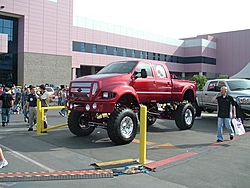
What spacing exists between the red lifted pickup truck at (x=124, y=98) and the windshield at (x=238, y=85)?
217 cm

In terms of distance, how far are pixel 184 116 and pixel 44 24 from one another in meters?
34.2

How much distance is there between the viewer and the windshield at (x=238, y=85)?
41.5 feet

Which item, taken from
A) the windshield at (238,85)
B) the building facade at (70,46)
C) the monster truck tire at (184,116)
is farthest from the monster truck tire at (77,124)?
the building facade at (70,46)

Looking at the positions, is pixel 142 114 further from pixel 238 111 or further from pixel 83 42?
pixel 83 42

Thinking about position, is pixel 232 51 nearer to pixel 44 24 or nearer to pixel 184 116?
pixel 44 24

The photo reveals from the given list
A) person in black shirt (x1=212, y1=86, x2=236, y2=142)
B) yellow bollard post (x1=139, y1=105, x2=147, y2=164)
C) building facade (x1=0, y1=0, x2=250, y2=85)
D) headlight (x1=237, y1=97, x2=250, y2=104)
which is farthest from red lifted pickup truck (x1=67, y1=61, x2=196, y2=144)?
building facade (x1=0, y1=0, x2=250, y2=85)

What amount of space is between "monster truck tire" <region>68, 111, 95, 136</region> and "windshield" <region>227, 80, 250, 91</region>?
22.9 feet

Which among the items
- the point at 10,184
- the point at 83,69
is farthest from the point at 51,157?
the point at 83,69

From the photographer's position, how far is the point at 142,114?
6.50m

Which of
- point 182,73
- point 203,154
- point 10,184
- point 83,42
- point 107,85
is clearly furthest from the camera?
point 182,73

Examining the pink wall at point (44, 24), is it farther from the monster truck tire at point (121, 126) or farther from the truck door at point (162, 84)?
the monster truck tire at point (121, 126)

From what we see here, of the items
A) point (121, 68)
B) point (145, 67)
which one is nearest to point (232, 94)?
point (145, 67)

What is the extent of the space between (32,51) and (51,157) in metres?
35.1

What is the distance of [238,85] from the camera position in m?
12.9
